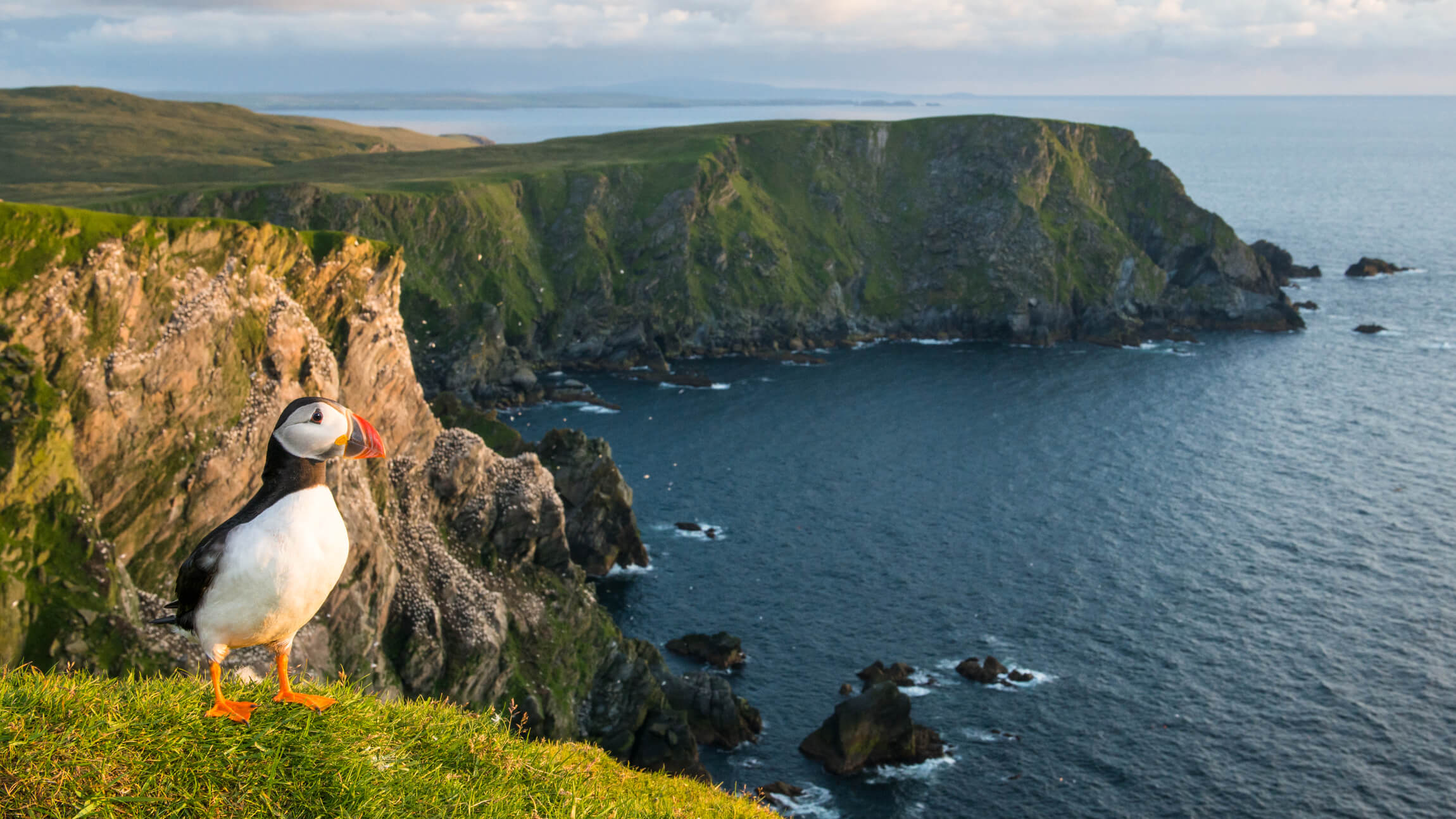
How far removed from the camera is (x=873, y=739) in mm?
69188

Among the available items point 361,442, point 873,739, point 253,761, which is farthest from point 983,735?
point 361,442

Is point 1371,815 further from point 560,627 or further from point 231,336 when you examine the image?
point 231,336

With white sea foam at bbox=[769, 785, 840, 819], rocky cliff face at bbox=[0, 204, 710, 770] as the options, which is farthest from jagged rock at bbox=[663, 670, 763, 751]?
white sea foam at bbox=[769, 785, 840, 819]

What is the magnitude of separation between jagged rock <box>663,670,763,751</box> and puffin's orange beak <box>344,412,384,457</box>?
207 feet

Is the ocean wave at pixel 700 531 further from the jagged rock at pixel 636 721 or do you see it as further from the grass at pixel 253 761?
the grass at pixel 253 761

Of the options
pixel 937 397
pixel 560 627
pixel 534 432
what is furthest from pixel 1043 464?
pixel 560 627

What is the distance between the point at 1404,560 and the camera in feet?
328

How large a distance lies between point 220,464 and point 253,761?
161 feet

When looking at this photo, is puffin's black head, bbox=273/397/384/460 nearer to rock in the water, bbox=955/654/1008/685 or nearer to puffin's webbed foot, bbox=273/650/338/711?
puffin's webbed foot, bbox=273/650/338/711

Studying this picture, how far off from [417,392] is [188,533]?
832 inches

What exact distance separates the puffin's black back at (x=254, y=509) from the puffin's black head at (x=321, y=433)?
2.2 inches

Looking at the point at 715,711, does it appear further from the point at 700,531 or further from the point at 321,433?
the point at 321,433

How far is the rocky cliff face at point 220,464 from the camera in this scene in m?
48.2

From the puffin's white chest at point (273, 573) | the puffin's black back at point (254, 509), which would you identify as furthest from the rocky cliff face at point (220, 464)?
the puffin's white chest at point (273, 573)
